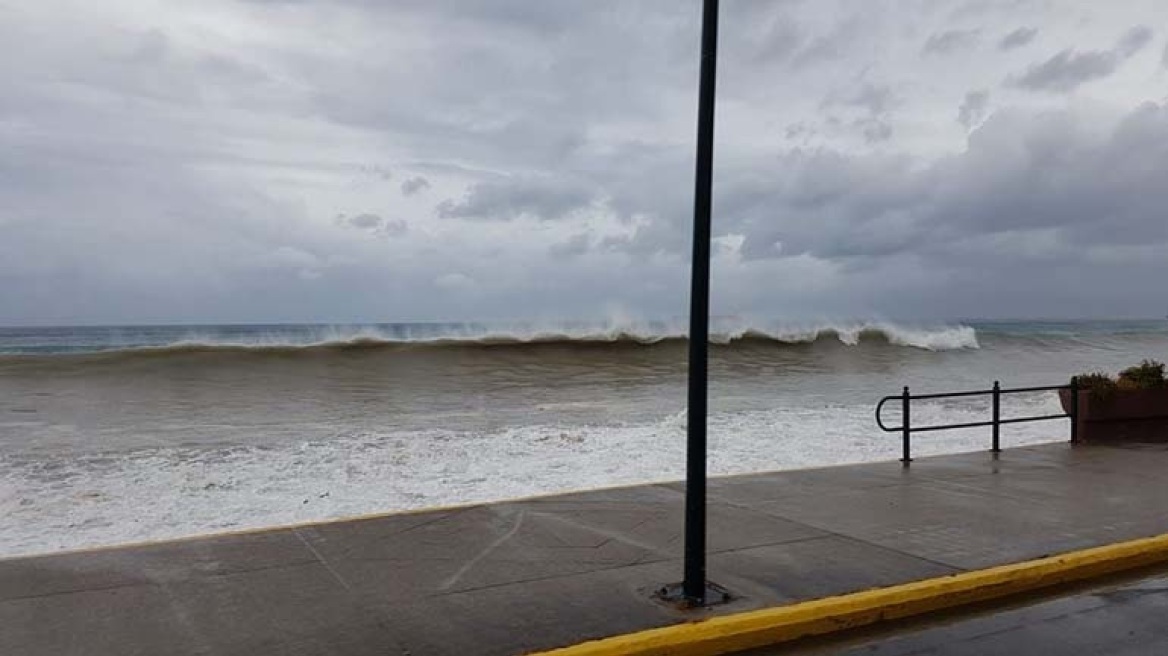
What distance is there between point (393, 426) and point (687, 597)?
1281 cm

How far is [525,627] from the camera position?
16.6ft

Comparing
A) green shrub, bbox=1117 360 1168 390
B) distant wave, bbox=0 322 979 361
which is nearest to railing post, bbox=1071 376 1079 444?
green shrub, bbox=1117 360 1168 390

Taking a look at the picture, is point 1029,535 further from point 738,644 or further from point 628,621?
point 628,621

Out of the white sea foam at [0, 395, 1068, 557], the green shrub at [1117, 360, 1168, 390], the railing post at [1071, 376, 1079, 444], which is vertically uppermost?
the green shrub at [1117, 360, 1168, 390]

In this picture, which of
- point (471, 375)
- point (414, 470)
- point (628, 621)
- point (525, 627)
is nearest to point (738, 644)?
point (628, 621)

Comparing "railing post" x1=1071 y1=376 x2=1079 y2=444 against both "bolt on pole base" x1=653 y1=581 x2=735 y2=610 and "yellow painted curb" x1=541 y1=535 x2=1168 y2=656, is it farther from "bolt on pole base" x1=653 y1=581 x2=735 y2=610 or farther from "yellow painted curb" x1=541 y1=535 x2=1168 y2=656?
"bolt on pole base" x1=653 y1=581 x2=735 y2=610

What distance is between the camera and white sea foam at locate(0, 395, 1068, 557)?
9656mm

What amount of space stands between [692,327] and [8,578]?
501 centimetres

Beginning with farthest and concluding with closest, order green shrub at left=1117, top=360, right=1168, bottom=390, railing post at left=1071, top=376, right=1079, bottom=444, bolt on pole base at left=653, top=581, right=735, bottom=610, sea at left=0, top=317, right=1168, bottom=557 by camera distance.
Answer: green shrub at left=1117, top=360, right=1168, bottom=390, railing post at left=1071, top=376, right=1079, bottom=444, sea at left=0, top=317, right=1168, bottom=557, bolt on pole base at left=653, top=581, right=735, bottom=610

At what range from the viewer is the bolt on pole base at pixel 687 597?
545 centimetres

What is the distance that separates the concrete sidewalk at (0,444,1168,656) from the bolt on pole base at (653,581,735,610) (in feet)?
0.35

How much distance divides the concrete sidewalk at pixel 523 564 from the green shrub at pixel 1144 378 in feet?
14.7

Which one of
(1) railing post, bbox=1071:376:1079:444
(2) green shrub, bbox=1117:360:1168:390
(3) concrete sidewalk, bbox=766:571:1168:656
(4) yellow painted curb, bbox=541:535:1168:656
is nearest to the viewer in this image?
(4) yellow painted curb, bbox=541:535:1168:656

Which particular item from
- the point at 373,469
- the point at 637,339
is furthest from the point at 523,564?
the point at 637,339
